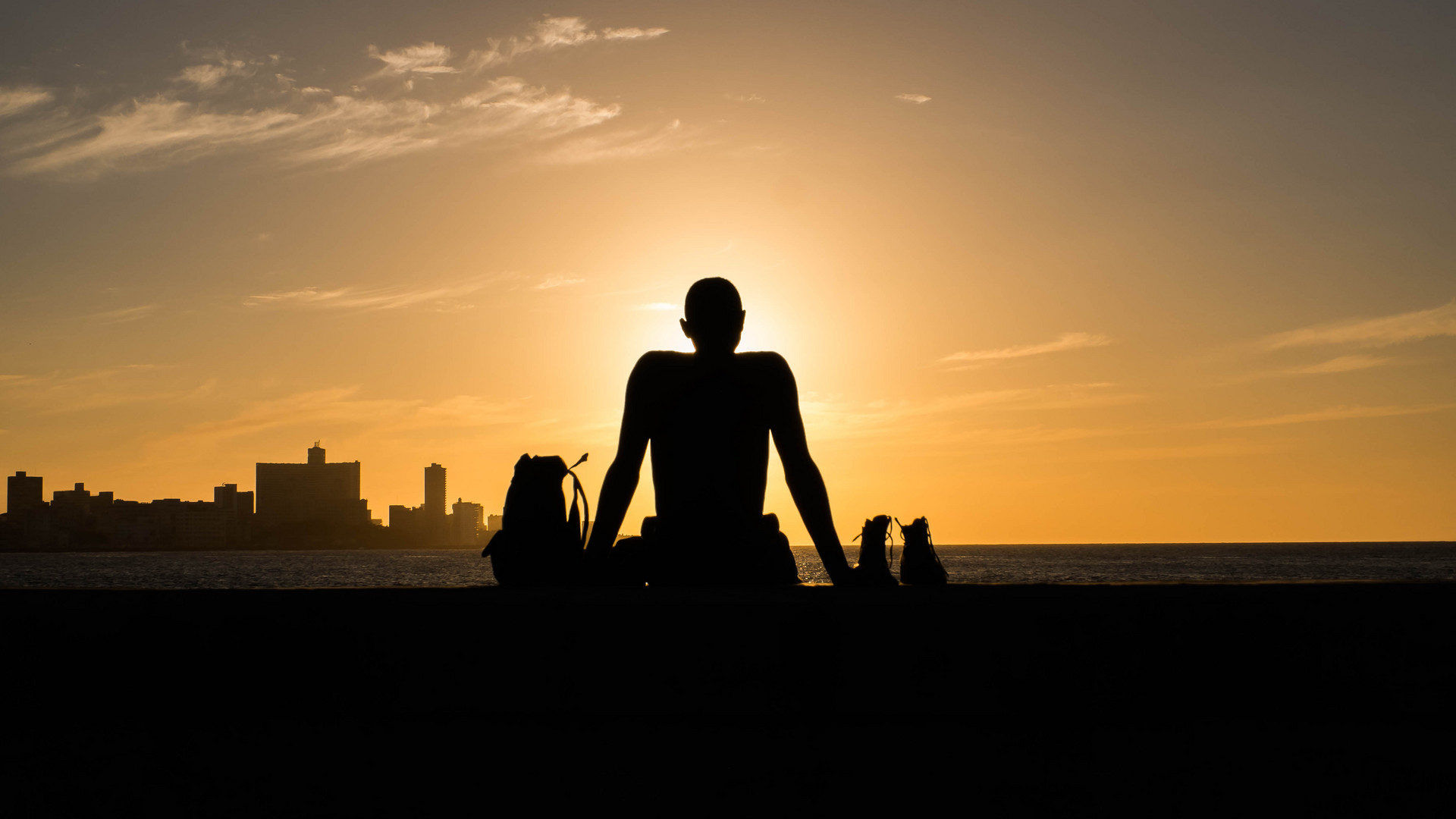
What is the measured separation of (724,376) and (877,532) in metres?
1.57

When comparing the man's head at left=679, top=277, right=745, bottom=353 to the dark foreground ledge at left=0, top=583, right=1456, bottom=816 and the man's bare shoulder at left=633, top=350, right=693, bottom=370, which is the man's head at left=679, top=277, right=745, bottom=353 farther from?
the dark foreground ledge at left=0, top=583, right=1456, bottom=816

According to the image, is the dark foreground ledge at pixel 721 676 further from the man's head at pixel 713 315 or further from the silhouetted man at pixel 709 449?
the man's head at pixel 713 315

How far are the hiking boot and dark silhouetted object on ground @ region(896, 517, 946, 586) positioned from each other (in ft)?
3.20

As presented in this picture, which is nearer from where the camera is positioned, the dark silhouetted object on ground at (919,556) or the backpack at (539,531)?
the backpack at (539,531)

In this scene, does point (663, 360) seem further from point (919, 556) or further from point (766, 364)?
point (919, 556)

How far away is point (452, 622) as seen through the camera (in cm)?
378

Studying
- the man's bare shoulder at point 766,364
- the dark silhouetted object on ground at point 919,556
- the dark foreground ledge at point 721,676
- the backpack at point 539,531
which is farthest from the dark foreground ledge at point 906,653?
the dark silhouetted object on ground at point 919,556

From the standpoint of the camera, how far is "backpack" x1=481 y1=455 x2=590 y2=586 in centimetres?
480

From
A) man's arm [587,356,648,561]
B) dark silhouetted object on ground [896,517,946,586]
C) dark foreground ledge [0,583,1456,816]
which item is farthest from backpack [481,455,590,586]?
dark silhouetted object on ground [896,517,946,586]

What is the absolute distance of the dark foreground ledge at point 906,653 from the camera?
3701mm

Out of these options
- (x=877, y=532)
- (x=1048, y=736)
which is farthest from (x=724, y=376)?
Result: (x=1048, y=736)

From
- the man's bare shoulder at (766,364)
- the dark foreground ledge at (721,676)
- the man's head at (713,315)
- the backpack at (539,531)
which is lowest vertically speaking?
the dark foreground ledge at (721,676)

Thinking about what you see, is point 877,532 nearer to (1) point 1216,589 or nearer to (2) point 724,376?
(2) point 724,376

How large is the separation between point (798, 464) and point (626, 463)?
843 mm
